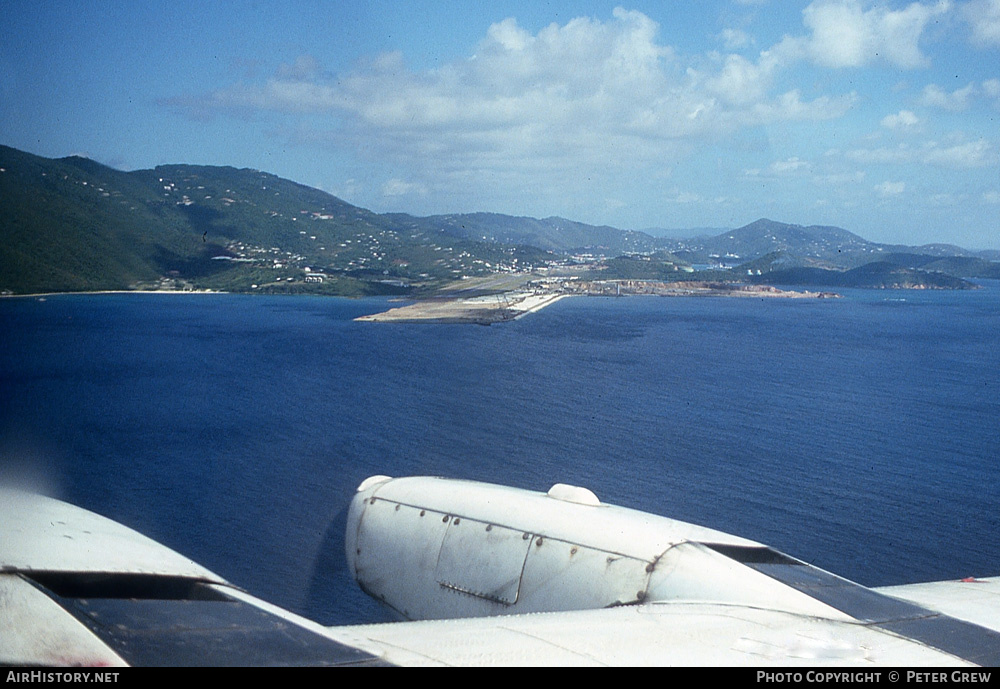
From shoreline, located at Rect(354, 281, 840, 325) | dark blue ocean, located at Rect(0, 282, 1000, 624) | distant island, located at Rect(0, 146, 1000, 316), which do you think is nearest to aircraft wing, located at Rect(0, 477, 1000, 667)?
dark blue ocean, located at Rect(0, 282, 1000, 624)

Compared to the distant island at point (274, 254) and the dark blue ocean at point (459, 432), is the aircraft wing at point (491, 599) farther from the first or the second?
the distant island at point (274, 254)

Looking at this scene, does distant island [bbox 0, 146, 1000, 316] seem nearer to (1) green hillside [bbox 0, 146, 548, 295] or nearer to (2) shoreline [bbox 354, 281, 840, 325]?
(1) green hillside [bbox 0, 146, 548, 295]

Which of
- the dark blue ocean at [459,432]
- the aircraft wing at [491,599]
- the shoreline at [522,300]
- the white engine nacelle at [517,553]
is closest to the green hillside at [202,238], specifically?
the dark blue ocean at [459,432]

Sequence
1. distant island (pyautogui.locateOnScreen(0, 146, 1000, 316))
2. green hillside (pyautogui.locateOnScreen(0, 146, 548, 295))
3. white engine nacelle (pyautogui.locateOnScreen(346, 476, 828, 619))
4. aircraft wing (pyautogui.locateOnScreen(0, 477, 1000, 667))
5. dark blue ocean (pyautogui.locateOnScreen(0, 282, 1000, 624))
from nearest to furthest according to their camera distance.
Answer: aircraft wing (pyautogui.locateOnScreen(0, 477, 1000, 667)) → white engine nacelle (pyautogui.locateOnScreen(346, 476, 828, 619)) → green hillside (pyautogui.locateOnScreen(0, 146, 548, 295)) → distant island (pyautogui.locateOnScreen(0, 146, 1000, 316)) → dark blue ocean (pyautogui.locateOnScreen(0, 282, 1000, 624))

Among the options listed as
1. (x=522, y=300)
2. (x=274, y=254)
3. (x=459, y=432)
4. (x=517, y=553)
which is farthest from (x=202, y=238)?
(x=522, y=300)

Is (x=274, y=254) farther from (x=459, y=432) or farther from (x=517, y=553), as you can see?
(x=517, y=553)

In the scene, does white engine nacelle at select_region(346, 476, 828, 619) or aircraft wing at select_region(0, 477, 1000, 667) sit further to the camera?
white engine nacelle at select_region(346, 476, 828, 619)
